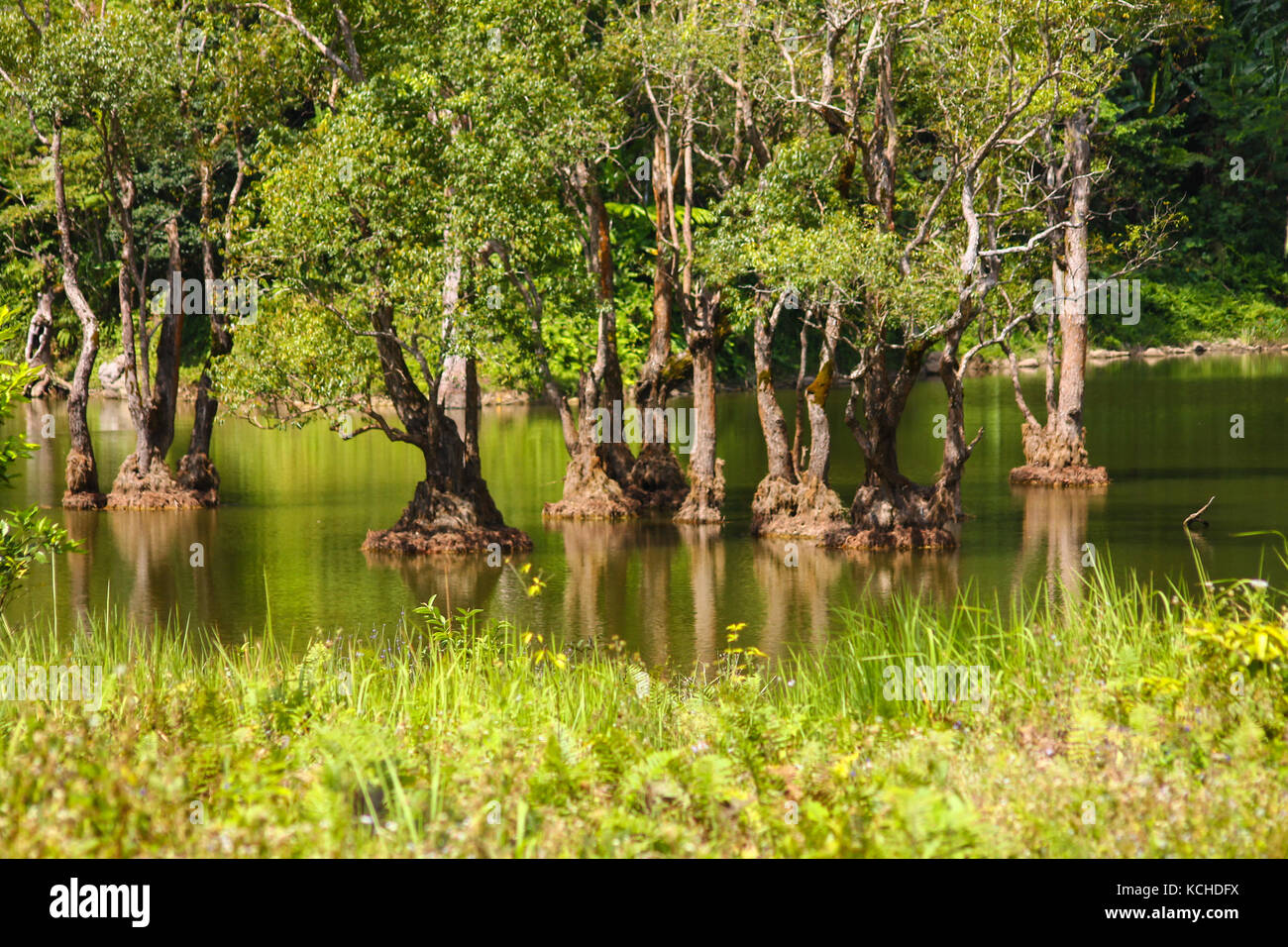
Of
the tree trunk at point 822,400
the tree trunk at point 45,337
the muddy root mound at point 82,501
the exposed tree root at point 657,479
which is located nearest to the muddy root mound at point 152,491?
the muddy root mound at point 82,501

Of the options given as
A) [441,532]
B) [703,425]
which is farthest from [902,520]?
[441,532]

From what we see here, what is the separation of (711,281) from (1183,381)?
38.9 meters

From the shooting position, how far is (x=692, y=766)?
6.89 m

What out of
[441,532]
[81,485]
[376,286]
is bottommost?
[441,532]

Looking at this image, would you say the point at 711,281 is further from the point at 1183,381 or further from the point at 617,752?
the point at 1183,381

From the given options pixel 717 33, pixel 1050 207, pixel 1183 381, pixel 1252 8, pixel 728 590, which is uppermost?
pixel 1252 8

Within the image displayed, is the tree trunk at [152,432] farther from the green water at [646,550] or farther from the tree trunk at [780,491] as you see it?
the tree trunk at [780,491]

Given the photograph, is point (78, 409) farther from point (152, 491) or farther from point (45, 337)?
point (45, 337)

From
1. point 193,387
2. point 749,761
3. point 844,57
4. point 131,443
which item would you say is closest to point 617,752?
point 749,761

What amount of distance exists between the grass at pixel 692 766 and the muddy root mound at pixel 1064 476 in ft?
81.2

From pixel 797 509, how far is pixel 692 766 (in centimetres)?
2101

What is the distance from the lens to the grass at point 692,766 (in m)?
5.70

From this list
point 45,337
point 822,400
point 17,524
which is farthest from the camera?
point 45,337

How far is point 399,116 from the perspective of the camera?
84.3ft
